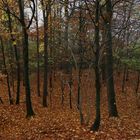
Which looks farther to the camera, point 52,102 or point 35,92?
point 35,92

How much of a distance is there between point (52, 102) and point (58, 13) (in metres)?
11.6

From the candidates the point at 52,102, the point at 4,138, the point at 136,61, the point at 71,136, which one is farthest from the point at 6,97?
the point at 71,136

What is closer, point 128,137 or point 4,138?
point 128,137

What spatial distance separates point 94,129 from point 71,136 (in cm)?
110

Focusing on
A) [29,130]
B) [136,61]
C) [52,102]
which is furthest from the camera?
[52,102]

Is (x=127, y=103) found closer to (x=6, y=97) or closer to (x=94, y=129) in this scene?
(x=6, y=97)

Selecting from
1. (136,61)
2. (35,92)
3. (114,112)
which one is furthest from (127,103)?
(114,112)

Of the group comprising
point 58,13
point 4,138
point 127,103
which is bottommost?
point 127,103

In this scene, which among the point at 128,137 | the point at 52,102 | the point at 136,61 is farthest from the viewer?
the point at 52,102

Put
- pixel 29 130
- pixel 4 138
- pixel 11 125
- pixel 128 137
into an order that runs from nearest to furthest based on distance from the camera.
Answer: pixel 128 137 < pixel 4 138 < pixel 29 130 < pixel 11 125

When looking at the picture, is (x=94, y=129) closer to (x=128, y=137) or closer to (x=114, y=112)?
(x=128, y=137)

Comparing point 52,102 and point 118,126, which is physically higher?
point 118,126

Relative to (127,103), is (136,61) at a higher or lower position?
higher

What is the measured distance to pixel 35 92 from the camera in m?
33.7
